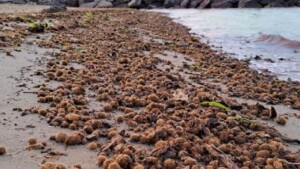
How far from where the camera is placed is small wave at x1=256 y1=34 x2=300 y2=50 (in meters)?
13.1

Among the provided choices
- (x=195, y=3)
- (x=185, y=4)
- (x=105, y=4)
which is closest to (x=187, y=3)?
(x=185, y=4)

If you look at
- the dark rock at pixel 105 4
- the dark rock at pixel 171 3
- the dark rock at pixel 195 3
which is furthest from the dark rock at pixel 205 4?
the dark rock at pixel 105 4

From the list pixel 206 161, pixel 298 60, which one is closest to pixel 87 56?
pixel 206 161

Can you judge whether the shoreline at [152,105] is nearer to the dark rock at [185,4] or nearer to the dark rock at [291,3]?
the dark rock at [291,3]

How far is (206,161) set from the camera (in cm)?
300

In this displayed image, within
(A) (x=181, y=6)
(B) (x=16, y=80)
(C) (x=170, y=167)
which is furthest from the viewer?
(A) (x=181, y=6)

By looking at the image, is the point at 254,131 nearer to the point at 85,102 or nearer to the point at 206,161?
the point at 206,161

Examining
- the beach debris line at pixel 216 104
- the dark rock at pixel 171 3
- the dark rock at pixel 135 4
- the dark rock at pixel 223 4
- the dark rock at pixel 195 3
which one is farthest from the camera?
the dark rock at pixel 171 3

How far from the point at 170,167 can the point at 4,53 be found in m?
4.31

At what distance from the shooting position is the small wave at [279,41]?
43.1 feet

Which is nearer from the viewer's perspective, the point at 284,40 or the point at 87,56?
the point at 87,56

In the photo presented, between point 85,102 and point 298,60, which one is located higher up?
point 85,102

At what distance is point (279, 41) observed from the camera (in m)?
14.1

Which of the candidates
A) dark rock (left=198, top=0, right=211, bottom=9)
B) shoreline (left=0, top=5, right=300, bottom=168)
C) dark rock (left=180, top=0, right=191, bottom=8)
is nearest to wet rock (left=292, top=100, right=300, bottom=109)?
shoreline (left=0, top=5, right=300, bottom=168)
